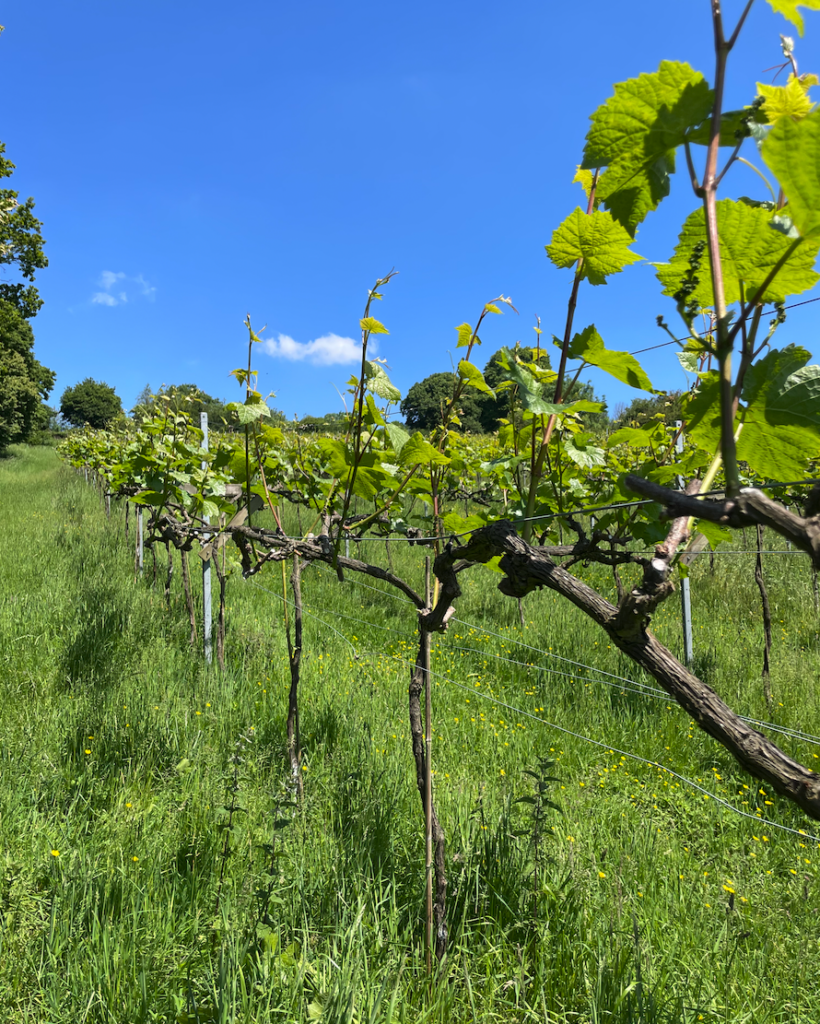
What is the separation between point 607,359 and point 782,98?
0.51 meters

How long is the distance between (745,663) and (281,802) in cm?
460

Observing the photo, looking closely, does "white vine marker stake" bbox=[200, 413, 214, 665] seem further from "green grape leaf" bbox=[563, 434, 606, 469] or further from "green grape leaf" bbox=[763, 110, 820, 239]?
"green grape leaf" bbox=[763, 110, 820, 239]

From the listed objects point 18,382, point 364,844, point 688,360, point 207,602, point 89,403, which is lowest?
point 364,844

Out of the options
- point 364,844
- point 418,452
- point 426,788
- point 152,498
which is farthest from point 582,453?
point 152,498

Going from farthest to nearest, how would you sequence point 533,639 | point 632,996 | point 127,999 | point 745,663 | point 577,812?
1. point 533,639
2. point 745,663
3. point 577,812
4. point 632,996
5. point 127,999

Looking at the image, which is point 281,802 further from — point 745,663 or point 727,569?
point 727,569

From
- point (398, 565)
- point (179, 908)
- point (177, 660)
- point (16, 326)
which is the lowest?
point (179, 908)

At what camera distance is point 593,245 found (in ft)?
3.40

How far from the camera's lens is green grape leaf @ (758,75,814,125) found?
0.56m

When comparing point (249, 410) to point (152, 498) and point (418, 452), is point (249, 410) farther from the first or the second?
point (152, 498)

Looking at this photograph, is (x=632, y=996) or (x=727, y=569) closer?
(x=632, y=996)

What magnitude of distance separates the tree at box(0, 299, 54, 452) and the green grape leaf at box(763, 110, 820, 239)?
2712cm

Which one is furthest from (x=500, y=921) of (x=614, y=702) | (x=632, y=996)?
(x=614, y=702)

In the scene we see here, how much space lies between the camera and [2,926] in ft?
6.31
